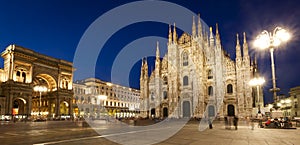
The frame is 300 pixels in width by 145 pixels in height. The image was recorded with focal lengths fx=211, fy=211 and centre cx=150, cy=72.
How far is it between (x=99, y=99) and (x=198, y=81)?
3953cm

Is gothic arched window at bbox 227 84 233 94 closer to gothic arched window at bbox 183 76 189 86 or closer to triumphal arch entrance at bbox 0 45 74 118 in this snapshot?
gothic arched window at bbox 183 76 189 86

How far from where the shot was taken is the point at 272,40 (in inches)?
549

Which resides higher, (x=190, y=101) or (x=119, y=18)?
(x=119, y=18)

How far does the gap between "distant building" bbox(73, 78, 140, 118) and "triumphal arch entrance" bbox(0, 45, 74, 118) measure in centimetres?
1024

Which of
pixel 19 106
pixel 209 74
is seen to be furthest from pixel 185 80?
pixel 19 106

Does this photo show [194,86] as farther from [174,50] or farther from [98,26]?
[98,26]

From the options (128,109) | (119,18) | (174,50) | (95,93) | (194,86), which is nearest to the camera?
(119,18)

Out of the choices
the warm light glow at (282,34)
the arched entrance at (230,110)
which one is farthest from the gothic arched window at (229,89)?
the warm light glow at (282,34)

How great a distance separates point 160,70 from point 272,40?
36189 mm

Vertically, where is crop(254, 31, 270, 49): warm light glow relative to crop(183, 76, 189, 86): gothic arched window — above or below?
above

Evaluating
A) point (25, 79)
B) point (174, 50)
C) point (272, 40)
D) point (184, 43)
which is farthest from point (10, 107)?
point (272, 40)

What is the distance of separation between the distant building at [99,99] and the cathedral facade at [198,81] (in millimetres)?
20963

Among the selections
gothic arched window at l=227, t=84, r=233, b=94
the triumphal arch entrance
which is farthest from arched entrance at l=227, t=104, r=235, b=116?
the triumphal arch entrance

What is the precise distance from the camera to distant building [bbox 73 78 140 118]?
68.6 m
